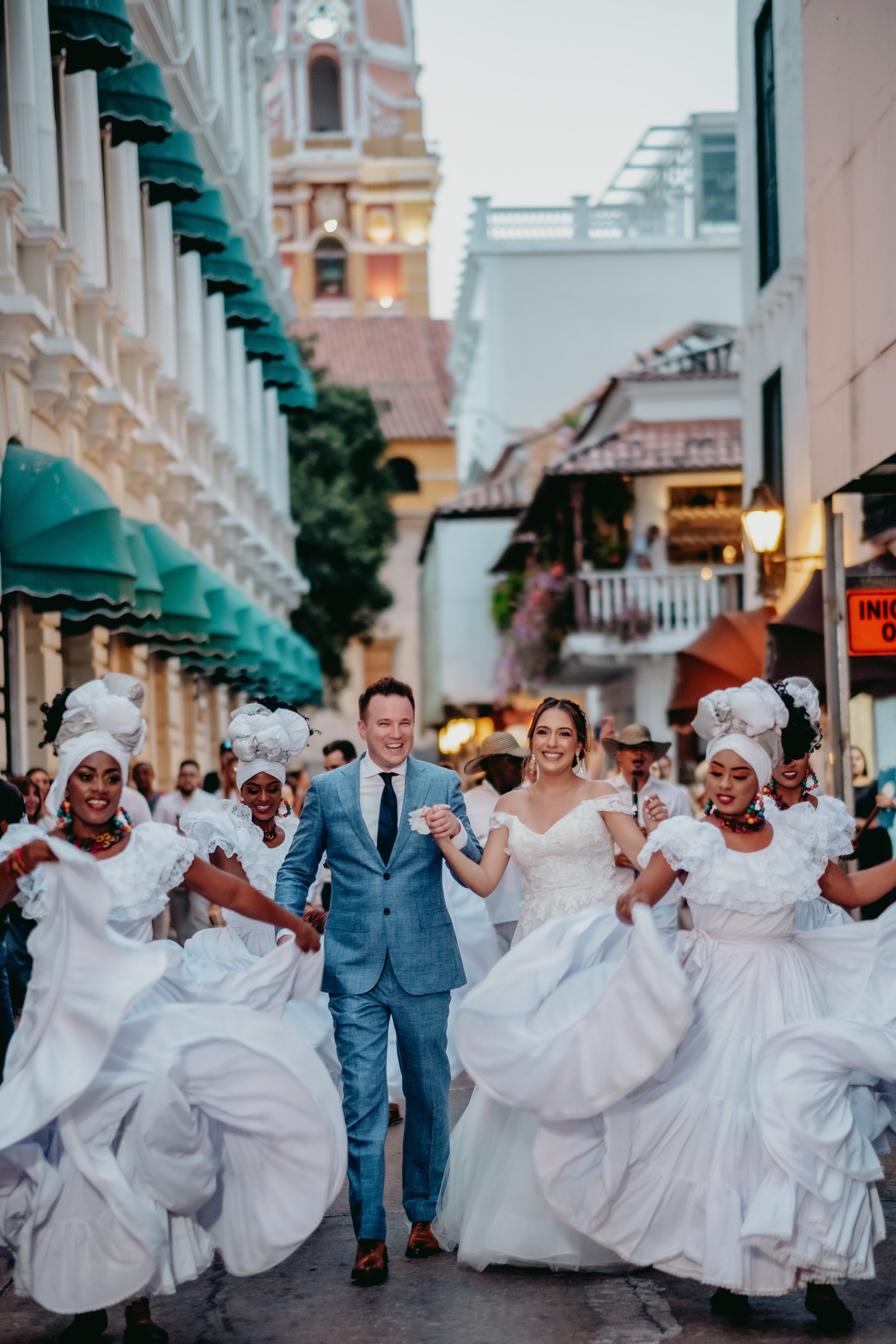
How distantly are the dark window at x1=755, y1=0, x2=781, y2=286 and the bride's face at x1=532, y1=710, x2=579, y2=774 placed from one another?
15.3 m

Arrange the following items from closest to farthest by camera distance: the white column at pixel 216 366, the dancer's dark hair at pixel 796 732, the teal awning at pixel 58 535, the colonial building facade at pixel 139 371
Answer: the dancer's dark hair at pixel 796 732 → the teal awning at pixel 58 535 → the colonial building facade at pixel 139 371 → the white column at pixel 216 366

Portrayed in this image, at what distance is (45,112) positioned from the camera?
1673 cm

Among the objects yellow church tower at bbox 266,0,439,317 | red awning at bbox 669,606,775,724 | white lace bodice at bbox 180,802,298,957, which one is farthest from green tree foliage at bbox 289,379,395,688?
white lace bodice at bbox 180,802,298,957

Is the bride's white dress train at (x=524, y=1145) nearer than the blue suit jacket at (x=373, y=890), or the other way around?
the bride's white dress train at (x=524, y=1145)

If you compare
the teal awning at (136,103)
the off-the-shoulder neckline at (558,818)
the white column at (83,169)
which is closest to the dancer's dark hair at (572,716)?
the off-the-shoulder neckline at (558,818)

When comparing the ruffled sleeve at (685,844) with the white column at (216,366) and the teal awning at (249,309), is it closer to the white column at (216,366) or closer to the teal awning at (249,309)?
the white column at (216,366)

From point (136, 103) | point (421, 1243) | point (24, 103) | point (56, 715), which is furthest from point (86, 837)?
point (136, 103)

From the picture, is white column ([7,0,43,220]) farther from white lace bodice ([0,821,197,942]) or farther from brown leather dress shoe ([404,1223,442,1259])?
brown leather dress shoe ([404,1223,442,1259])

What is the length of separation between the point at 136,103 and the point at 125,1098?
49.2 ft

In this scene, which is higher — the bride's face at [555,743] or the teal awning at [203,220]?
the teal awning at [203,220]

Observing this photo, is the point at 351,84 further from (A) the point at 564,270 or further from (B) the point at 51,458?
(B) the point at 51,458

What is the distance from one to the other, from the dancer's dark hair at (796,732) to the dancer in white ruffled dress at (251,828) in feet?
7.29

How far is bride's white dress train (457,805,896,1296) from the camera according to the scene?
6.52 meters

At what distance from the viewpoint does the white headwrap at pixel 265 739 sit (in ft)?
30.2
